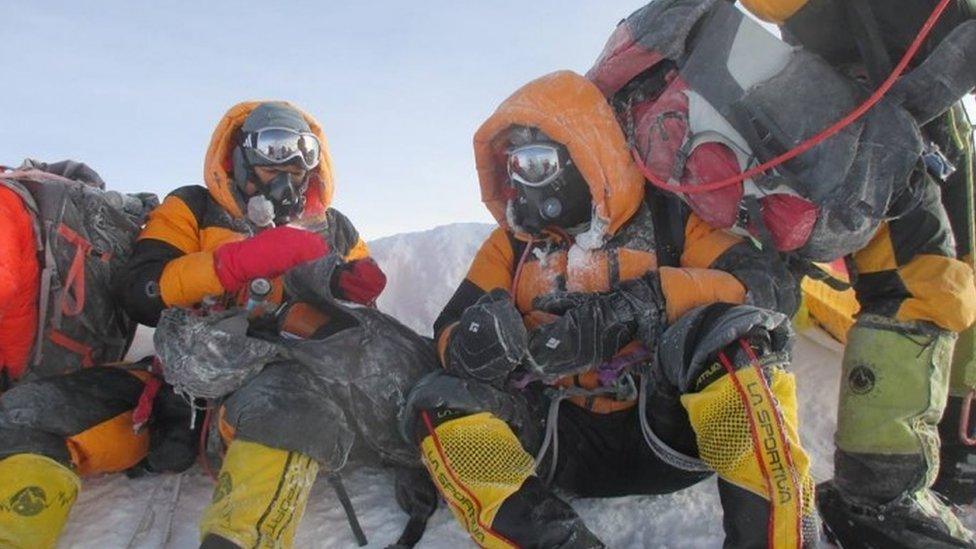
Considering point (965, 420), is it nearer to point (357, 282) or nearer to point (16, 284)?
point (357, 282)

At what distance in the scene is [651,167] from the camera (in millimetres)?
2244

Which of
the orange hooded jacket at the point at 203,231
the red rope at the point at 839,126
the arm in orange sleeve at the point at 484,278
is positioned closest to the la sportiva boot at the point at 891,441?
the red rope at the point at 839,126

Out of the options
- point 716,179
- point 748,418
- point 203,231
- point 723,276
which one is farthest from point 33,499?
point 716,179

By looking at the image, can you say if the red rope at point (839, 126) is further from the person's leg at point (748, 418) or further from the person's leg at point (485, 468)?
the person's leg at point (485, 468)

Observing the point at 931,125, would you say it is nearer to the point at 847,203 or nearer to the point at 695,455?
the point at 847,203

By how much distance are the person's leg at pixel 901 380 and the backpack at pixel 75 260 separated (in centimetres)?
240

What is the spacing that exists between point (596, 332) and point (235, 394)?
3.16 ft

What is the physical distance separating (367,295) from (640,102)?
1066mm

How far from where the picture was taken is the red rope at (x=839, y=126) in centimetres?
188

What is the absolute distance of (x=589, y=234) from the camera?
7.60ft

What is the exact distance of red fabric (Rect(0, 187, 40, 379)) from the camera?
2334mm

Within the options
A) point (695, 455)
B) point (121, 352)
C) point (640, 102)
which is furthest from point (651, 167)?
point (121, 352)

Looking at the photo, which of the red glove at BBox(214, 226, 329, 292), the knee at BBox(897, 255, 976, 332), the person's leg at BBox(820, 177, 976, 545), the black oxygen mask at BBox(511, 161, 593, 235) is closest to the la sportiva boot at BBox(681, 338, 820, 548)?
the person's leg at BBox(820, 177, 976, 545)

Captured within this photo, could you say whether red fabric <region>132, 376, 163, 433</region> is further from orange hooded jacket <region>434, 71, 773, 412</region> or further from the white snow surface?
orange hooded jacket <region>434, 71, 773, 412</region>
